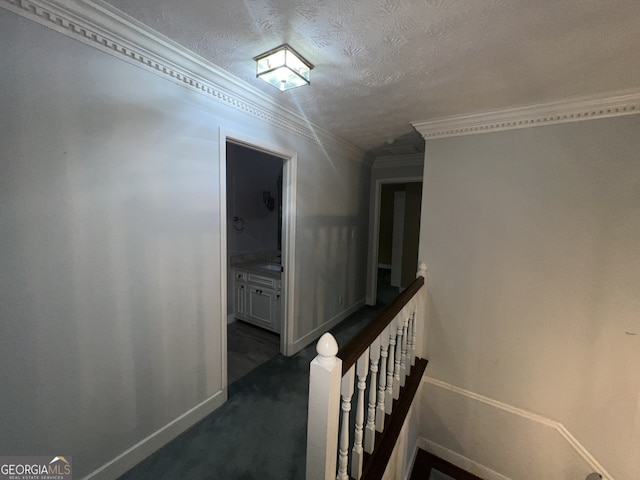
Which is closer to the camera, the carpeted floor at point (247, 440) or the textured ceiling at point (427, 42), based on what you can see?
the textured ceiling at point (427, 42)

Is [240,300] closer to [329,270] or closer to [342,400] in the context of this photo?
[329,270]

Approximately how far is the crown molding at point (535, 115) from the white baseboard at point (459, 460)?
274 cm

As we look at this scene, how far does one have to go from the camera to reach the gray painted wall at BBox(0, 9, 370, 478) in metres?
0.98

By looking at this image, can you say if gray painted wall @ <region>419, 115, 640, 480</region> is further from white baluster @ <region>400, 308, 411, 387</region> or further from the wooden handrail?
the wooden handrail

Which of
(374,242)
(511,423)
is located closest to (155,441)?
(511,423)

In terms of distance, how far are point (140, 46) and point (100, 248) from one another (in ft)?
3.33

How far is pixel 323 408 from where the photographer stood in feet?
2.83

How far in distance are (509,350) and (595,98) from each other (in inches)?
74.1

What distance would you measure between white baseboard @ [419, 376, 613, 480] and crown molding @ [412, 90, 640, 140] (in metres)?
2.22

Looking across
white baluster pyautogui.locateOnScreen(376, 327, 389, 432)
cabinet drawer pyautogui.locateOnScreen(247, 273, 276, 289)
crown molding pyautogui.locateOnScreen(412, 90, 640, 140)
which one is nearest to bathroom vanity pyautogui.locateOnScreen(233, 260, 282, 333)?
cabinet drawer pyautogui.locateOnScreen(247, 273, 276, 289)

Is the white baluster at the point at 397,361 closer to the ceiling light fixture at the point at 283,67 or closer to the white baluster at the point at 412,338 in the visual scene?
the white baluster at the point at 412,338

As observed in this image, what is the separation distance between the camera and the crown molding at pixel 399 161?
344 cm

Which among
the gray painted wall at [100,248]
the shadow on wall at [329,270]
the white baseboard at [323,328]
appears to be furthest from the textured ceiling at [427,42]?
the white baseboard at [323,328]

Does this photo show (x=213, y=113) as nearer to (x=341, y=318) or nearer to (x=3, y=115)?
(x=3, y=115)
